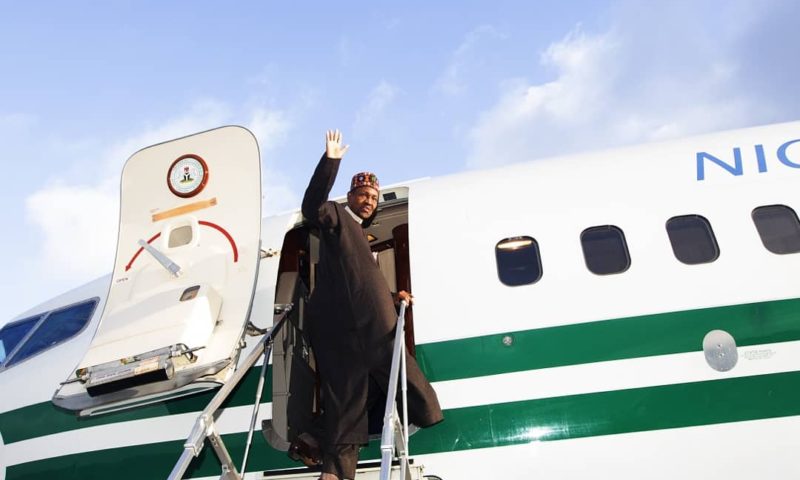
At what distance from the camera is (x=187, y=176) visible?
18.4ft

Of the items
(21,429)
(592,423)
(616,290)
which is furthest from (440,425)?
(21,429)

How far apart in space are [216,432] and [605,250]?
10.1 feet

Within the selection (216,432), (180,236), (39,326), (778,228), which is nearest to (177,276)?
(180,236)

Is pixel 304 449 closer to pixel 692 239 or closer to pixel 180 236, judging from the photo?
pixel 180 236

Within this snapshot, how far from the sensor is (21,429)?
225 inches

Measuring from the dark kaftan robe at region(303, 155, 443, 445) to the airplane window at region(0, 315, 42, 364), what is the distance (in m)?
3.57

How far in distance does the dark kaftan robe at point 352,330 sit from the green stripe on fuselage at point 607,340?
40 centimetres

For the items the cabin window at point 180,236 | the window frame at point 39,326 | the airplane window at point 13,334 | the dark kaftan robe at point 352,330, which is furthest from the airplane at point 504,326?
the airplane window at point 13,334

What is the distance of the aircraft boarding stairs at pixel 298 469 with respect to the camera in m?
3.66

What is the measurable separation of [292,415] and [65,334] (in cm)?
251

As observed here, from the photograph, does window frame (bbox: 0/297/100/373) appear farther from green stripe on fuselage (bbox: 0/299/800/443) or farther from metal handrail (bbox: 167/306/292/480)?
metal handrail (bbox: 167/306/292/480)

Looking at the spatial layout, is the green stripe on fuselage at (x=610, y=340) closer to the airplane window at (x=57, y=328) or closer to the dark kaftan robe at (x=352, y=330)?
the dark kaftan robe at (x=352, y=330)

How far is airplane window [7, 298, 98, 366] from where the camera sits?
6.30 m

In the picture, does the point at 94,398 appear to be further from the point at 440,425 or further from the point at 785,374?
the point at 785,374
